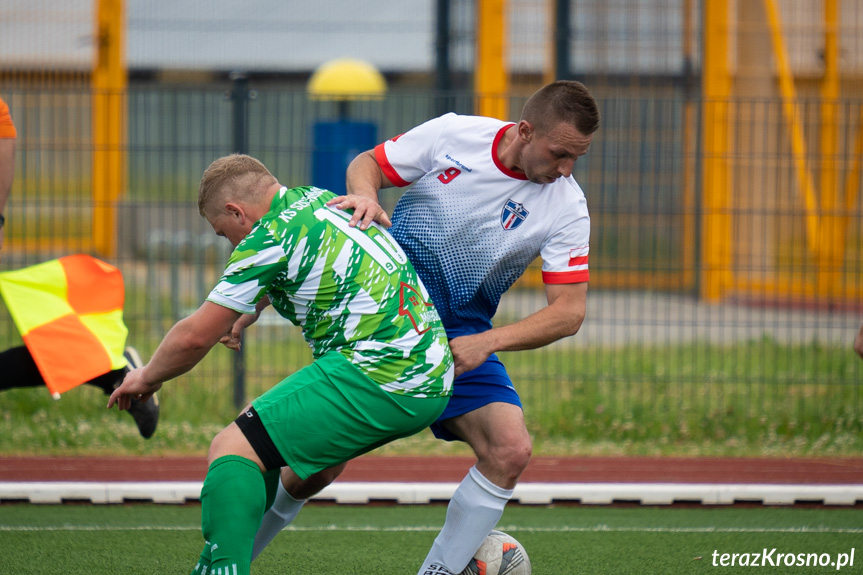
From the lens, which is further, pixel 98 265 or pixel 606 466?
pixel 606 466

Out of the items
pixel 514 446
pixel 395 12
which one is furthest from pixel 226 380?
pixel 395 12

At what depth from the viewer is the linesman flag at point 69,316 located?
520 centimetres

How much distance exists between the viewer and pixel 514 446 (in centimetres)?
369

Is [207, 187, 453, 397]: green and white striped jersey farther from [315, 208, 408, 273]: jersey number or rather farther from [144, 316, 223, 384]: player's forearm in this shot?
[144, 316, 223, 384]: player's forearm

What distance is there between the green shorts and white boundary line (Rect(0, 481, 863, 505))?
247 cm

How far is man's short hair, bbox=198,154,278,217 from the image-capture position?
3.24 m

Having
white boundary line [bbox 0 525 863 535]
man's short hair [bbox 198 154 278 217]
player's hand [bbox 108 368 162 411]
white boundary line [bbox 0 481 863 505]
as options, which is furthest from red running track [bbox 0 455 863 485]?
man's short hair [bbox 198 154 278 217]

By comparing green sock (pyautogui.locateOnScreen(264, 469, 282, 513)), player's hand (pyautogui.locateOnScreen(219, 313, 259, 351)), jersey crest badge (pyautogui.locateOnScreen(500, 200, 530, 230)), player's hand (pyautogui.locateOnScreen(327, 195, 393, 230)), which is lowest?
green sock (pyautogui.locateOnScreen(264, 469, 282, 513))

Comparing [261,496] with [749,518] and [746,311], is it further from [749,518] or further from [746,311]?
[746,311]

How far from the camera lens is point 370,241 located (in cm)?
329

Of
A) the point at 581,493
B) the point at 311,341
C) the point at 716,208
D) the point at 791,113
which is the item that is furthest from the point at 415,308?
the point at 791,113

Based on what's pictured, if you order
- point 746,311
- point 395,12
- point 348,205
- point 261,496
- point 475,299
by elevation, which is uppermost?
point 395,12

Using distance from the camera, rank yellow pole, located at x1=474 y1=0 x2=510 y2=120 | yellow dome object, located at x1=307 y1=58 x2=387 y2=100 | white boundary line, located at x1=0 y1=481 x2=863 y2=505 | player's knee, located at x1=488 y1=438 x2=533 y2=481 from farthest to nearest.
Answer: yellow pole, located at x1=474 y1=0 x2=510 y2=120, yellow dome object, located at x1=307 y1=58 x2=387 y2=100, white boundary line, located at x1=0 y1=481 x2=863 y2=505, player's knee, located at x1=488 y1=438 x2=533 y2=481

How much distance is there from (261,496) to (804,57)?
37.4 ft
